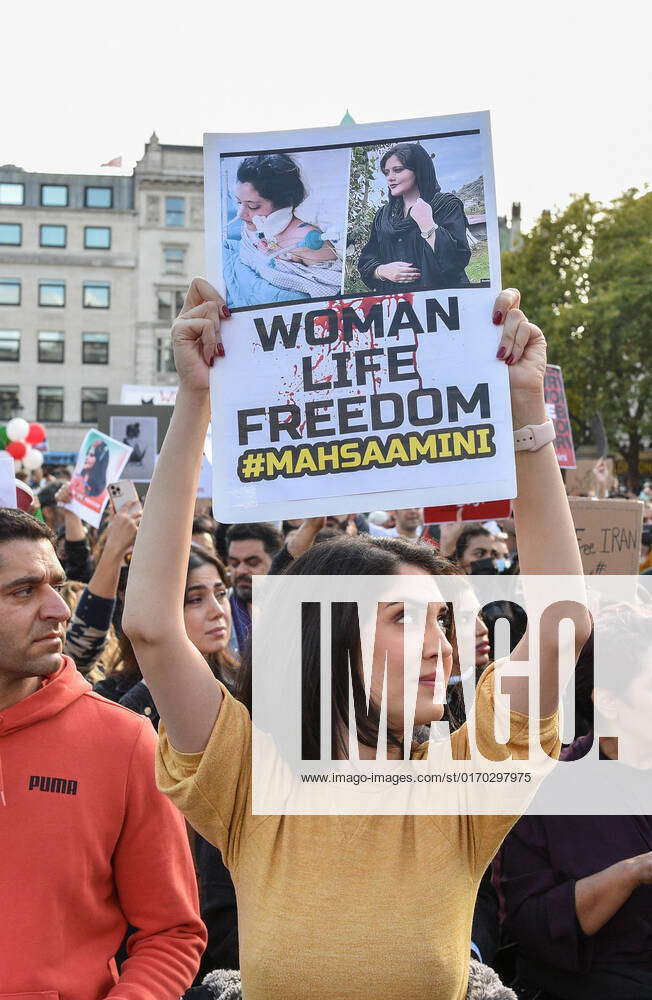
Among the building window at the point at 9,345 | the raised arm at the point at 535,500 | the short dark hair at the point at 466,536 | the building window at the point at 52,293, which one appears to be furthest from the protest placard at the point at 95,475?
the building window at the point at 52,293

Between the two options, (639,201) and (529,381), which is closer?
(529,381)

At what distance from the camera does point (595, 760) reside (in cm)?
317

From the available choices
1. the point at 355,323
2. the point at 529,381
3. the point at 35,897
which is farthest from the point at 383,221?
the point at 35,897

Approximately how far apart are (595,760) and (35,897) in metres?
1.67

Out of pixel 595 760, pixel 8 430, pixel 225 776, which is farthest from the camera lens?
pixel 8 430

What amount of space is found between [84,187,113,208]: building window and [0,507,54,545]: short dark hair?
2030 inches

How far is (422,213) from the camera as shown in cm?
207

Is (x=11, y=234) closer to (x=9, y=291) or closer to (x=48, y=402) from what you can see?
(x=9, y=291)

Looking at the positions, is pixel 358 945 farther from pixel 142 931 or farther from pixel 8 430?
pixel 8 430

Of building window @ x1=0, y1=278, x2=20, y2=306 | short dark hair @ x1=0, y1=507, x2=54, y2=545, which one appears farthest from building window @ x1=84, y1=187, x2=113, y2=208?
short dark hair @ x1=0, y1=507, x2=54, y2=545

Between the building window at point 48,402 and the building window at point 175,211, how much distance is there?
9.29 m

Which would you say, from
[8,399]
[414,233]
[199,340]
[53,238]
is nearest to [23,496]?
[199,340]

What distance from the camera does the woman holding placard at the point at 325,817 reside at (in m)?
1.85

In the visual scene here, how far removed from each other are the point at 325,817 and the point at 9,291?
5195 cm
